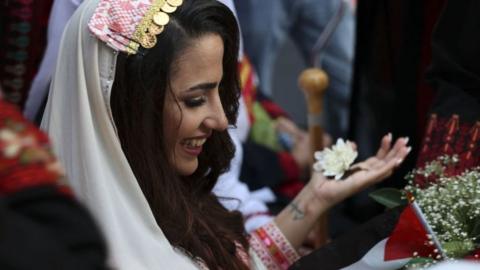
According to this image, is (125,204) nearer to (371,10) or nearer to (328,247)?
(328,247)

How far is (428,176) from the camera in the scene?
2109mm

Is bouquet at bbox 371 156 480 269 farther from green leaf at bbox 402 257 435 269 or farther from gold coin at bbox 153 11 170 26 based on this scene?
gold coin at bbox 153 11 170 26

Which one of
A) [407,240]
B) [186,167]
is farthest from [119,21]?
[407,240]

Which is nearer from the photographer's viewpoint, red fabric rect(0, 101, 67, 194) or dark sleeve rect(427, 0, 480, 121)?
red fabric rect(0, 101, 67, 194)

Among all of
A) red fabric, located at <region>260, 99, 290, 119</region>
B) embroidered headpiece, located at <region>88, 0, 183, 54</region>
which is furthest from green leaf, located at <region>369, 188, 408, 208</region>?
red fabric, located at <region>260, 99, 290, 119</region>

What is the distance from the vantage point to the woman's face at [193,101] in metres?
1.95

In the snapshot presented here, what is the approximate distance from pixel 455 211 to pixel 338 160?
0.48 m

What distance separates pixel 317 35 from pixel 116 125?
2.01 metres

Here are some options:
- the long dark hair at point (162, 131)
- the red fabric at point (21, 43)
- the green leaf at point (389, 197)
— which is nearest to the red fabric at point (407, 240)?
the green leaf at point (389, 197)

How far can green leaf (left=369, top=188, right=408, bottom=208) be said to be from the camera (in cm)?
213

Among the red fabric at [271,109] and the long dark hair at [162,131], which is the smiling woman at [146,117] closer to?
the long dark hair at [162,131]

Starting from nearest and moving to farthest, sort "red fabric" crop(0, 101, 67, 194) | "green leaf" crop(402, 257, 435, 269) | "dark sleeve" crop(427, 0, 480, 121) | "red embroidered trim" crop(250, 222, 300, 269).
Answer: "red fabric" crop(0, 101, 67, 194), "green leaf" crop(402, 257, 435, 269), "dark sleeve" crop(427, 0, 480, 121), "red embroidered trim" crop(250, 222, 300, 269)

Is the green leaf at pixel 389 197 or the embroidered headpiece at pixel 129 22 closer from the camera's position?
the embroidered headpiece at pixel 129 22

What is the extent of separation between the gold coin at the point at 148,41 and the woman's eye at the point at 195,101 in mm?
148
